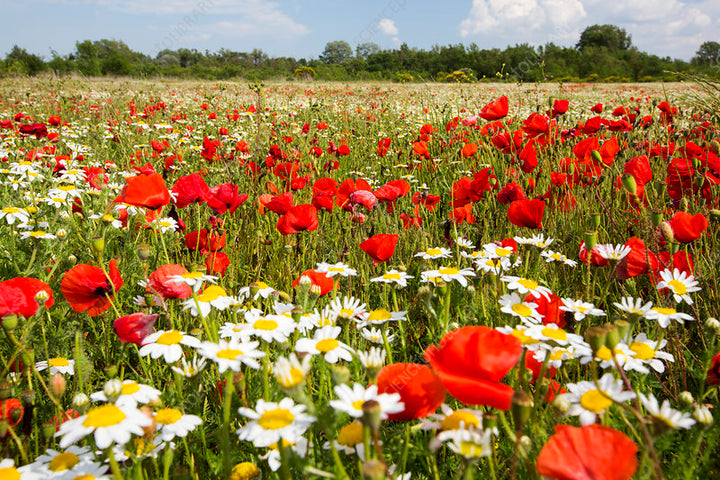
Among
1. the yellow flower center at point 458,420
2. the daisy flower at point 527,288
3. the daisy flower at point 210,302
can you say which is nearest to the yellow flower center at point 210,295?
the daisy flower at point 210,302

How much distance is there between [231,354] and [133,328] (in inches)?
18.3

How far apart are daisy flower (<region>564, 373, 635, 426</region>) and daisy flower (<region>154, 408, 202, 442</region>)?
2.50 ft

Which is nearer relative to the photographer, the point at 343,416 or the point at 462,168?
the point at 343,416

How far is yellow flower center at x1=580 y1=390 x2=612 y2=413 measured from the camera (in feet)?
2.59

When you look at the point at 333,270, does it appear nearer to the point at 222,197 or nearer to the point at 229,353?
the point at 222,197

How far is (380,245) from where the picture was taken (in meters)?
1.64

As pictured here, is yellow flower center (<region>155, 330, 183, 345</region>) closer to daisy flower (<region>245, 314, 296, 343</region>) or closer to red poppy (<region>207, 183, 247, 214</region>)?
daisy flower (<region>245, 314, 296, 343</region>)

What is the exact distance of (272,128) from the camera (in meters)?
5.17

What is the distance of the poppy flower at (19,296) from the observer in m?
1.16

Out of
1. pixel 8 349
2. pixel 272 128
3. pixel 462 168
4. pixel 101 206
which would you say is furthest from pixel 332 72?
pixel 8 349

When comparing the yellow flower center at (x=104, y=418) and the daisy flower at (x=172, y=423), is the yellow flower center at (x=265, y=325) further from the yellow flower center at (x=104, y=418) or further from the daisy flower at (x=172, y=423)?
the yellow flower center at (x=104, y=418)

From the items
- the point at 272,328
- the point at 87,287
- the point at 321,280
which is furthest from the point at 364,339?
the point at 87,287

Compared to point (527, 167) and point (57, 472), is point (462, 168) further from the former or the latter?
point (57, 472)

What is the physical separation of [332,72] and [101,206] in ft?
63.6
